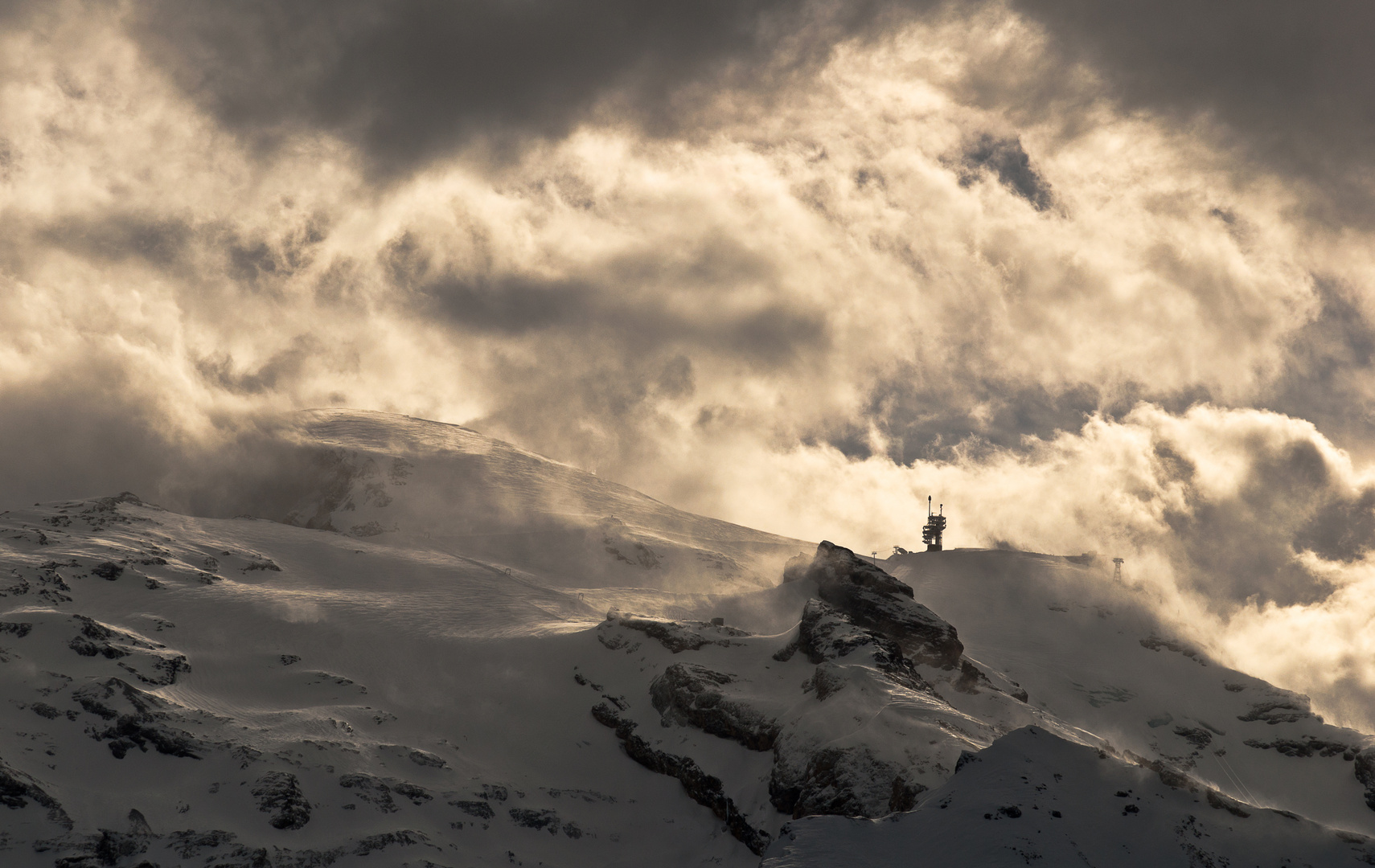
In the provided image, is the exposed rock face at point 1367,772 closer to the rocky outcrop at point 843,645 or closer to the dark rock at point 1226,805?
the rocky outcrop at point 843,645

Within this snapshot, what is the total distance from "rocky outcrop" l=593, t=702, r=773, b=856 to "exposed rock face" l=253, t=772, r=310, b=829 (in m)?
21.0

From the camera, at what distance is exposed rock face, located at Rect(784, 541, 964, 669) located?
71.1 metres

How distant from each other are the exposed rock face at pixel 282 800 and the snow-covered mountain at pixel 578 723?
146 millimetres

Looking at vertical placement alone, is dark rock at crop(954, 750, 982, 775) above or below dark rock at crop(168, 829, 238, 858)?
above

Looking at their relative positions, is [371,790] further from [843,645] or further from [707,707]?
[843,645]

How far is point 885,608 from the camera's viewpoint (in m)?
75.8

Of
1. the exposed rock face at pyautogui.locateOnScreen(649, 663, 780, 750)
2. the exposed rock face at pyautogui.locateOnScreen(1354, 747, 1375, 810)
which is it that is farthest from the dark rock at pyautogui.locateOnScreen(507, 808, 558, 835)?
the exposed rock face at pyautogui.locateOnScreen(1354, 747, 1375, 810)

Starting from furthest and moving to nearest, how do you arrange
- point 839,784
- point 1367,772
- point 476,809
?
point 1367,772 < point 476,809 < point 839,784

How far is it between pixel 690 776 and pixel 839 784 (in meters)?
14.0

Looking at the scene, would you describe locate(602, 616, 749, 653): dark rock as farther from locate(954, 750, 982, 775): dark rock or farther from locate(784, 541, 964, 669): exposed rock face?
locate(954, 750, 982, 775): dark rock

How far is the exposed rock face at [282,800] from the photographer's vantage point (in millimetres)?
44562

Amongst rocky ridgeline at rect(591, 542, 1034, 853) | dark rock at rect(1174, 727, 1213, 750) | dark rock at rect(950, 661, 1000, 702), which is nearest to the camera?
rocky ridgeline at rect(591, 542, 1034, 853)

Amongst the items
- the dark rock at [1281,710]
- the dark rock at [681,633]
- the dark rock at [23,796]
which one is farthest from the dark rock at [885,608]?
the dark rock at [23,796]

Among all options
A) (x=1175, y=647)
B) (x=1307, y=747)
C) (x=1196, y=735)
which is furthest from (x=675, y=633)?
(x=1175, y=647)
